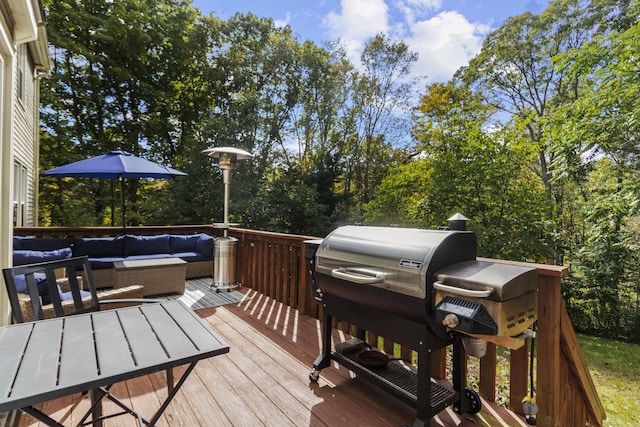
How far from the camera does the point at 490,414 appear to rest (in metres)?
2.10

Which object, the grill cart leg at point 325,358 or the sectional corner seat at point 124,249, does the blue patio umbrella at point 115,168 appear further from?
the grill cart leg at point 325,358

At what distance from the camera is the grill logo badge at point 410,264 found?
5.72 ft

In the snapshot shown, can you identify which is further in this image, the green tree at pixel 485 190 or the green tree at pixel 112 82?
the green tree at pixel 112 82

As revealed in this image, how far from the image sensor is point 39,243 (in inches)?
205

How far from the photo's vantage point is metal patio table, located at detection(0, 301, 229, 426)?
1.07 metres

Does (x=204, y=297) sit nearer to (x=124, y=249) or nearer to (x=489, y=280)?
(x=124, y=249)

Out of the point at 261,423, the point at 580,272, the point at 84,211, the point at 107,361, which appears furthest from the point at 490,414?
the point at 84,211

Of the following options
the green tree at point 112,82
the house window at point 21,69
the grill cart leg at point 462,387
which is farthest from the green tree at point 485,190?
the green tree at point 112,82

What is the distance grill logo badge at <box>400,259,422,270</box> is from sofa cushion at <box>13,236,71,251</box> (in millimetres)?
5801

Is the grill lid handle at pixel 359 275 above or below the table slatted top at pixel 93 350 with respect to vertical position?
above

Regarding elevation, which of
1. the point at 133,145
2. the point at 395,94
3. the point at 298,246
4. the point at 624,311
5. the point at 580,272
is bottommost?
the point at 624,311

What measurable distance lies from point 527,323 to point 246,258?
4.22 m

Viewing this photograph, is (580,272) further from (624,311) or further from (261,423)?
(261,423)

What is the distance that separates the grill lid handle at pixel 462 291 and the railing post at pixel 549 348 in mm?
619
